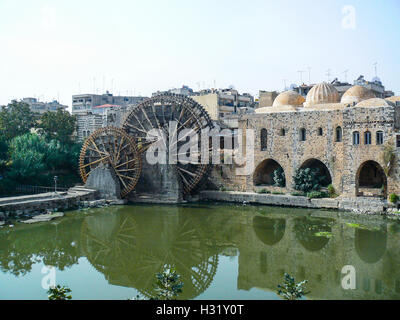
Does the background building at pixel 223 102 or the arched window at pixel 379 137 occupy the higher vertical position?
the background building at pixel 223 102

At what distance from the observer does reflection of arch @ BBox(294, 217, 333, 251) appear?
414 inches

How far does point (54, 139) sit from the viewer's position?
20031 mm

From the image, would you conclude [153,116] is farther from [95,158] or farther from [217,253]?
[217,253]

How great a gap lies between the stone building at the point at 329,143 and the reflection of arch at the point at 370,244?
2.97 meters

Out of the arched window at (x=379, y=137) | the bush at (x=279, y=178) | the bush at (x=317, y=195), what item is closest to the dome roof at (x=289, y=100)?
the bush at (x=279, y=178)

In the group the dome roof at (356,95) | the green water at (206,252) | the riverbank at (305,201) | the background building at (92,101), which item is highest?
the background building at (92,101)

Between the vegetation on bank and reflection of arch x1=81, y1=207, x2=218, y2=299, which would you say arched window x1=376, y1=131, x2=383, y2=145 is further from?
the vegetation on bank

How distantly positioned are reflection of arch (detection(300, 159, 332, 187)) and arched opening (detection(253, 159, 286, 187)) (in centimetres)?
106

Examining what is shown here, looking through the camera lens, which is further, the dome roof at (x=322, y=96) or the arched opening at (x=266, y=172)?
the dome roof at (x=322, y=96)

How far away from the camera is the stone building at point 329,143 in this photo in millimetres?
13562

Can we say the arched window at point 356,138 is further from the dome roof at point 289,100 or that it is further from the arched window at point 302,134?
the dome roof at point 289,100

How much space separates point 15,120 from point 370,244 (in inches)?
715
